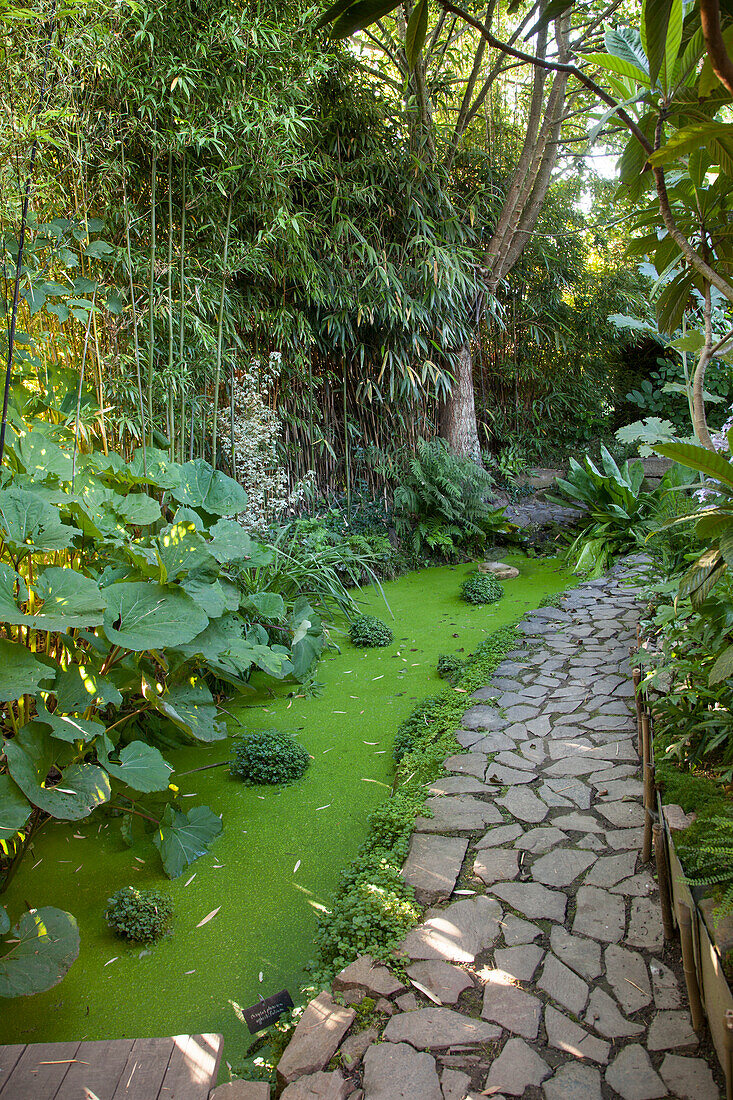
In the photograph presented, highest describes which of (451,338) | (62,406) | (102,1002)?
(451,338)

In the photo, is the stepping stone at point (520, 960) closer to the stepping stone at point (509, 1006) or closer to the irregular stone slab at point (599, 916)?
the stepping stone at point (509, 1006)

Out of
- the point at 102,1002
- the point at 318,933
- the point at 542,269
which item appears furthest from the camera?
the point at 542,269

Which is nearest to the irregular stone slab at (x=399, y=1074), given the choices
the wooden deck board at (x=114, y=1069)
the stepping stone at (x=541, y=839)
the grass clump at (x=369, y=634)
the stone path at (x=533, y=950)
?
the stone path at (x=533, y=950)

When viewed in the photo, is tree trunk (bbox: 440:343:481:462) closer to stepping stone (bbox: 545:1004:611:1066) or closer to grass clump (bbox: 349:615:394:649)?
grass clump (bbox: 349:615:394:649)

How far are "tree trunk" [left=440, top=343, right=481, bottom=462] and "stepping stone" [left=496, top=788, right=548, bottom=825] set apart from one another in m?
4.22

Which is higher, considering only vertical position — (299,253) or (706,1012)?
(299,253)

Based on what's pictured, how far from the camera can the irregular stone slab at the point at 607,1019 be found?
1.37 metres

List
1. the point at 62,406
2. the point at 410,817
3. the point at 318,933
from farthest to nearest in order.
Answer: the point at 62,406 → the point at 410,817 → the point at 318,933

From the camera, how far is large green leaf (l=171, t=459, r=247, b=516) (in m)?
2.68

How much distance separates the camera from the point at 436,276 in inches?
198

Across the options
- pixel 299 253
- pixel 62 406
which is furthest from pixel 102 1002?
pixel 299 253

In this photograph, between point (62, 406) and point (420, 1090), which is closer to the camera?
point (420, 1090)

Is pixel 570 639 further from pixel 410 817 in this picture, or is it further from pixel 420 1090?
pixel 420 1090

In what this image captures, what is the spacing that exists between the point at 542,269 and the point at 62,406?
5864 mm
